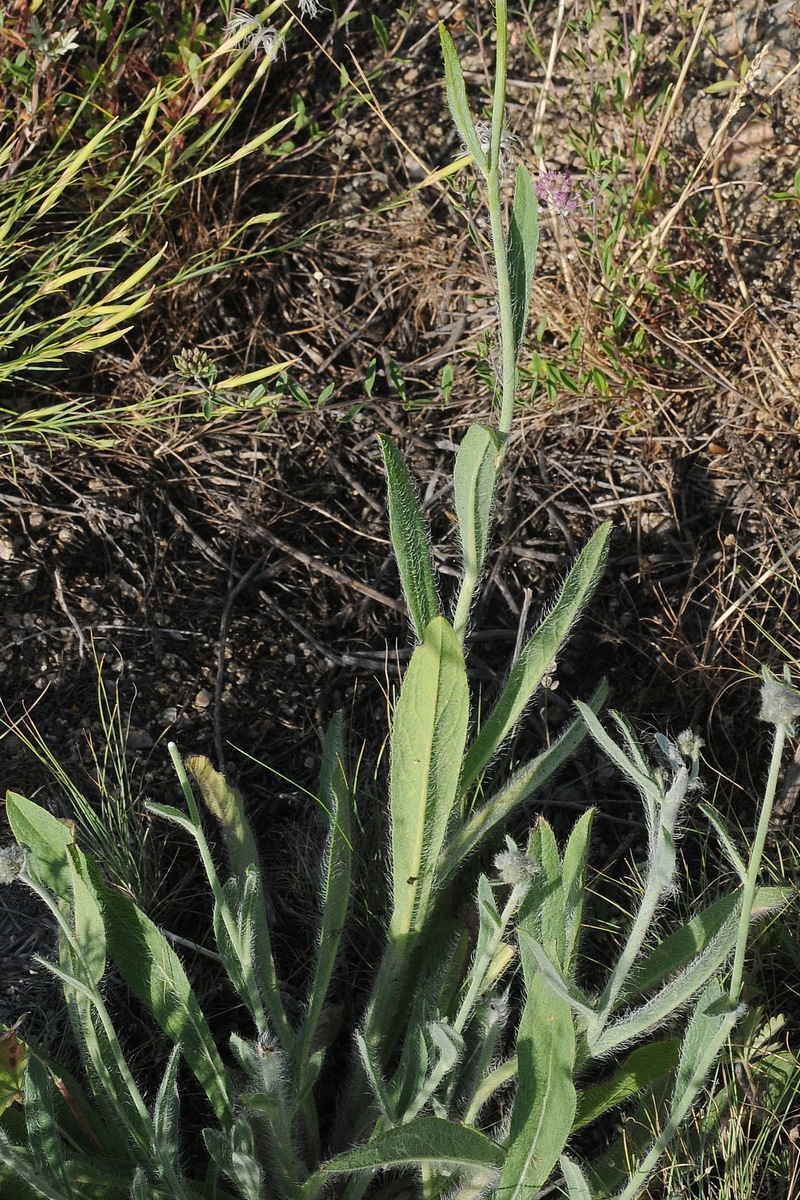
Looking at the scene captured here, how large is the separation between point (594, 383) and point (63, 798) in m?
1.33

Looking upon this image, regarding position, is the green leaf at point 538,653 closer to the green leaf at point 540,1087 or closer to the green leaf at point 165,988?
the green leaf at point 540,1087

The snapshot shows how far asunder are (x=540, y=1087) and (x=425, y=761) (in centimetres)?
40

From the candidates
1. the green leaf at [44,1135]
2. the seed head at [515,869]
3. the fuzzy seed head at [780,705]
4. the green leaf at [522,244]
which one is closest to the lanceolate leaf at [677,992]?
the seed head at [515,869]

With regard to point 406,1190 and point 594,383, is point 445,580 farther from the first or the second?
point 406,1190

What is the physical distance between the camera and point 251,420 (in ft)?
7.40

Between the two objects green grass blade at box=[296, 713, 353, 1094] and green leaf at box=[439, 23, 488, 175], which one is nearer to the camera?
green leaf at box=[439, 23, 488, 175]

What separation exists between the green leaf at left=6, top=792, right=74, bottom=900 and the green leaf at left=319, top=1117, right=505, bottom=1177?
48 cm

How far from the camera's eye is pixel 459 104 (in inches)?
47.0

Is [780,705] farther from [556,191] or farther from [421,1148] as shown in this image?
[556,191]

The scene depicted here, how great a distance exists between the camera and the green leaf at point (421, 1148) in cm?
113

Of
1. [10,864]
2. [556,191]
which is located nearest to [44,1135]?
[10,864]

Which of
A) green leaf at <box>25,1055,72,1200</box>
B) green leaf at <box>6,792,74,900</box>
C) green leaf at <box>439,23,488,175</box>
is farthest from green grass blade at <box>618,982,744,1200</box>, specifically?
green leaf at <box>439,23,488,175</box>

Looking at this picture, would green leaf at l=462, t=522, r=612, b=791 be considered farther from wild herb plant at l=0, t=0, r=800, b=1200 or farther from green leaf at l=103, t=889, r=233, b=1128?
green leaf at l=103, t=889, r=233, b=1128

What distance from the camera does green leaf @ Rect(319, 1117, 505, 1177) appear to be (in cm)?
113
